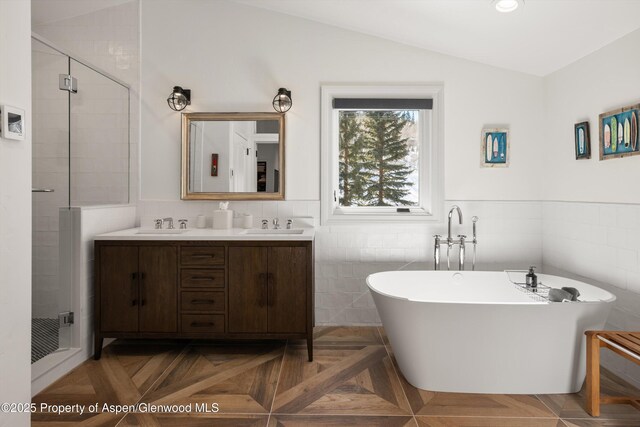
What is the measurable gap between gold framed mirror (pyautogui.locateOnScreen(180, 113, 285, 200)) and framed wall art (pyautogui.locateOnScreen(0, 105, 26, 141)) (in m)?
1.71

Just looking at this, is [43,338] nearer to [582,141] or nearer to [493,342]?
[493,342]

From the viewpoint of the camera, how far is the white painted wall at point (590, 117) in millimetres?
2486

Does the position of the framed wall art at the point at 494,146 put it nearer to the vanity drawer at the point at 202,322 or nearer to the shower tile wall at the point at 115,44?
the vanity drawer at the point at 202,322

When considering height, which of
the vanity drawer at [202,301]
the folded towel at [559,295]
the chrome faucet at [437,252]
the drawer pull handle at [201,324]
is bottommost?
the drawer pull handle at [201,324]

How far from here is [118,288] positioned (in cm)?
284

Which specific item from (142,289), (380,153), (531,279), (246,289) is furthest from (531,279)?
(142,289)

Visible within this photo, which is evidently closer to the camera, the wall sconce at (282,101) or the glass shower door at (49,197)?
the glass shower door at (49,197)

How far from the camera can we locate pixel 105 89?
3.30 metres

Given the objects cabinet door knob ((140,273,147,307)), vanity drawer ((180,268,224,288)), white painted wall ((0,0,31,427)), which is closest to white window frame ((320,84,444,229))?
vanity drawer ((180,268,224,288))

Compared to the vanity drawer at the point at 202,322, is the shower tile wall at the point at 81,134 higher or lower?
higher

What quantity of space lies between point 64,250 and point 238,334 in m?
1.38

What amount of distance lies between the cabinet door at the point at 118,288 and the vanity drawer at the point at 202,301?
1.15 ft

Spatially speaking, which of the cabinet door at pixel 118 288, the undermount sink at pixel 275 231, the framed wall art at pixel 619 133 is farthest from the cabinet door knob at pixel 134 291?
the framed wall art at pixel 619 133

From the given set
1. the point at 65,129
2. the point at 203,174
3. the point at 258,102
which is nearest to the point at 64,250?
the point at 65,129
